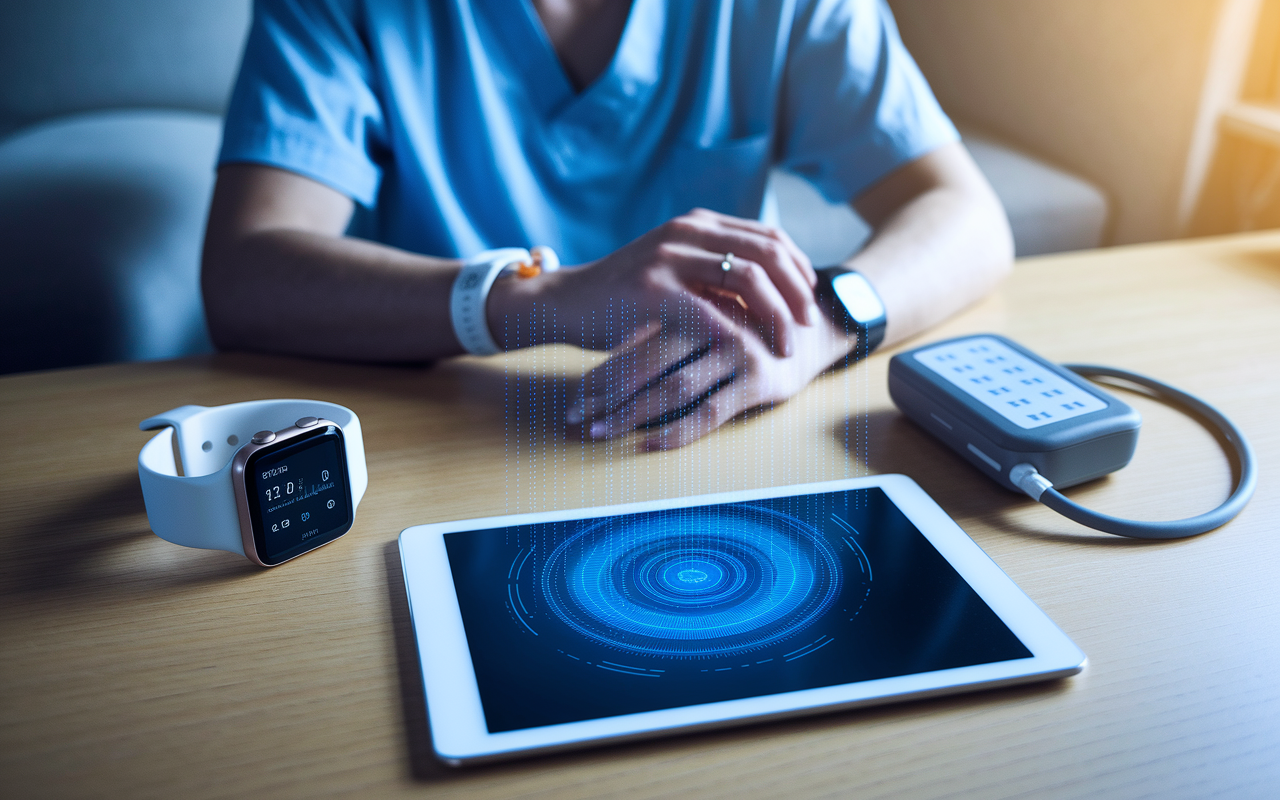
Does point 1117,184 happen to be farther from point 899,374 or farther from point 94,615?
point 94,615

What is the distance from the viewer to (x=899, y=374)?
0.59m

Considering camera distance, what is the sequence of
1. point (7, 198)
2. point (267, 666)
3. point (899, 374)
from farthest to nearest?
point (7, 198)
point (899, 374)
point (267, 666)

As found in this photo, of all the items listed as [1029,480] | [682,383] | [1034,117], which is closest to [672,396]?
[682,383]

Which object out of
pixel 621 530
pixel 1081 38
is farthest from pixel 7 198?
pixel 1081 38

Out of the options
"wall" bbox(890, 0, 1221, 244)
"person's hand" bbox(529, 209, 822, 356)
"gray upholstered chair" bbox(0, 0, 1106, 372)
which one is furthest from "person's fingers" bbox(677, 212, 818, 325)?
"wall" bbox(890, 0, 1221, 244)

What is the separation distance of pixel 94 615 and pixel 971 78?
1.97 m

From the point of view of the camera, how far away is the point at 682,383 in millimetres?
603

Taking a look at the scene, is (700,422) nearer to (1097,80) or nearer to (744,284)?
(744,284)

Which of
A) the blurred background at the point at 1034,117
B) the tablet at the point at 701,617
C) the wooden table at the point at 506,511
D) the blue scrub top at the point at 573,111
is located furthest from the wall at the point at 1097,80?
the tablet at the point at 701,617

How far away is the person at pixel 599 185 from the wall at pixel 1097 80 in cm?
86

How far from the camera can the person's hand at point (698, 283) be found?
620 millimetres

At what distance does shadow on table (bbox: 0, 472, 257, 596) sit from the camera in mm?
441

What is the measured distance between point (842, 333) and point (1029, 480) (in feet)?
0.70

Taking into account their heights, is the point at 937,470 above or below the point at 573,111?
below
